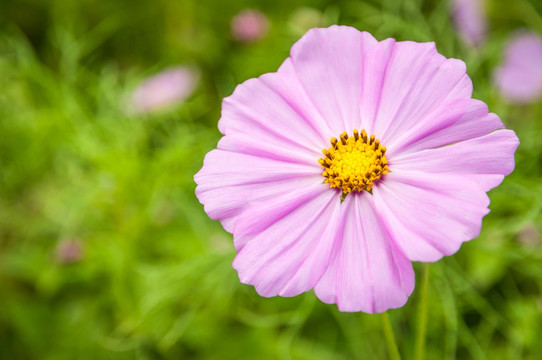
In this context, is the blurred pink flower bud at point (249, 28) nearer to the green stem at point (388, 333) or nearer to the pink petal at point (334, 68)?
the pink petal at point (334, 68)

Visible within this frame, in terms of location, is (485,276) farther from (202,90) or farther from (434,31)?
(202,90)

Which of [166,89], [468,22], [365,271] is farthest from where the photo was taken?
[166,89]

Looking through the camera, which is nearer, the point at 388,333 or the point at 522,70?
the point at 388,333

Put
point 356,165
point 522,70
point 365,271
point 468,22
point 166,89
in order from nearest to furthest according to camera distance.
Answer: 1. point 365,271
2. point 356,165
3. point 468,22
4. point 522,70
5. point 166,89

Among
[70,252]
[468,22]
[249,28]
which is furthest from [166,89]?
[468,22]

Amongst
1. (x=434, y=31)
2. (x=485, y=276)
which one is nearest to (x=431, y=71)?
(x=485, y=276)

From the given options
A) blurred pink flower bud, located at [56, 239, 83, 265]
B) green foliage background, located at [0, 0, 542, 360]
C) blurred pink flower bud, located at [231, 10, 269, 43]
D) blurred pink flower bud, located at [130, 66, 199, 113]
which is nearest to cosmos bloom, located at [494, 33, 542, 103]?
green foliage background, located at [0, 0, 542, 360]

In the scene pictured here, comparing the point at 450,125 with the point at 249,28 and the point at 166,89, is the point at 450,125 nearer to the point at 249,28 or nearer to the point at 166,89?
the point at 249,28
